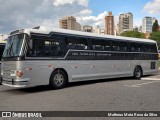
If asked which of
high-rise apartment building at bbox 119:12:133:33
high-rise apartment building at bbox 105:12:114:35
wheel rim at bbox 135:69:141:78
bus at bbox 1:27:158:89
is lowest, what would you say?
wheel rim at bbox 135:69:141:78

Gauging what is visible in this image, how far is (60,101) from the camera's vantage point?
29.3 feet

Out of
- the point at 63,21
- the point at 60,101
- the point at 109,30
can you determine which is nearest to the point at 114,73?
the point at 60,101

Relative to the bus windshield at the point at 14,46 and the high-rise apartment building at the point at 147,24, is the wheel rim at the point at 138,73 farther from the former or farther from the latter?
the high-rise apartment building at the point at 147,24

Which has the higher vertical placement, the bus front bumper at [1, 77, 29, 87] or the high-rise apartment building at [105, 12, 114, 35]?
the high-rise apartment building at [105, 12, 114, 35]

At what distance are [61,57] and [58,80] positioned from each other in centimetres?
113

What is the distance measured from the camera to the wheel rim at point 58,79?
1224 cm

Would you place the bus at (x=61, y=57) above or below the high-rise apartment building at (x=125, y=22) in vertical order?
below

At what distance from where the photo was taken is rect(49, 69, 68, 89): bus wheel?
12.1 metres

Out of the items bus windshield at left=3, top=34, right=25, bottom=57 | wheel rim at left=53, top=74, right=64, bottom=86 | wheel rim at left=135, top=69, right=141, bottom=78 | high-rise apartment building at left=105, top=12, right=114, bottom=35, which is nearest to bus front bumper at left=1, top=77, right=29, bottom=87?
bus windshield at left=3, top=34, right=25, bottom=57

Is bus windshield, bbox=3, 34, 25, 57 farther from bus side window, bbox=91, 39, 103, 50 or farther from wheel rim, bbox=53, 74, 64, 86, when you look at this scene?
bus side window, bbox=91, 39, 103, 50

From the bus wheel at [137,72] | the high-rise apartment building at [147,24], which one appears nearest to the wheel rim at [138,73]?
the bus wheel at [137,72]

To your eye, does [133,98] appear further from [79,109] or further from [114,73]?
[114,73]

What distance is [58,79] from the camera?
12.4 m

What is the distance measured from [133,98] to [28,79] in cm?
452
